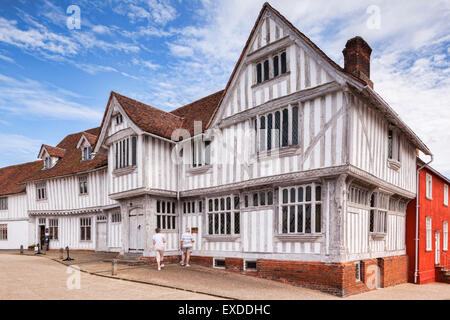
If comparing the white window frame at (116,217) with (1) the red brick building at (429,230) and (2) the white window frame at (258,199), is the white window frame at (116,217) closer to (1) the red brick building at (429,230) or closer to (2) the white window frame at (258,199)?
(2) the white window frame at (258,199)

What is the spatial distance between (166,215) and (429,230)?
1231 cm

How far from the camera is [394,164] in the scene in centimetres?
1517

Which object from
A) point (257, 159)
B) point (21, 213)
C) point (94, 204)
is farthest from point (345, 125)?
point (21, 213)

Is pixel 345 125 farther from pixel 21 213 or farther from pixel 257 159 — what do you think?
pixel 21 213

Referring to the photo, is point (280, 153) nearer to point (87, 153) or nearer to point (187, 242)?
point (187, 242)

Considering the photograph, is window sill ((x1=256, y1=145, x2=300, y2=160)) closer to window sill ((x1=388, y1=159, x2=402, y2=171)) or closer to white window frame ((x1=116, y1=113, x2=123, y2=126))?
window sill ((x1=388, y1=159, x2=402, y2=171))

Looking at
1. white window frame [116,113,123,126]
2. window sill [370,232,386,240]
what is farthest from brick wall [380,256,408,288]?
white window frame [116,113,123,126]

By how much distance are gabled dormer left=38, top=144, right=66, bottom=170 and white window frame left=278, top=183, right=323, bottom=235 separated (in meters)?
20.7

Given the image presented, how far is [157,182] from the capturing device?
57.3ft

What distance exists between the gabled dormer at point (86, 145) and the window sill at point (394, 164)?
1779cm

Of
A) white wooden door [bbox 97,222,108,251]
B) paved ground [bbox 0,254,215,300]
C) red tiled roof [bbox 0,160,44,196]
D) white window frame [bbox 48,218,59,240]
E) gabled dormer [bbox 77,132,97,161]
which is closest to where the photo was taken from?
paved ground [bbox 0,254,215,300]

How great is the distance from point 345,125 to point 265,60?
14.0 ft

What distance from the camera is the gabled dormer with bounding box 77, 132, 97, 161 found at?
81.8 ft

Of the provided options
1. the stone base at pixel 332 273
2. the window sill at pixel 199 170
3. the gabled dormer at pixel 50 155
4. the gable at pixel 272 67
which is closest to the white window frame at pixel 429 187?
the stone base at pixel 332 273
